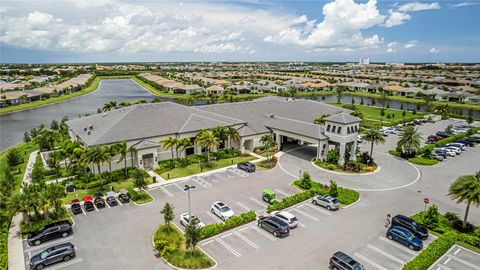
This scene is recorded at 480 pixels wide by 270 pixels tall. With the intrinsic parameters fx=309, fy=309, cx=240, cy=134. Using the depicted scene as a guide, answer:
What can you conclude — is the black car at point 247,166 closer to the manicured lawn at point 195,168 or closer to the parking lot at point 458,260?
the manicured lawn at point 195,168

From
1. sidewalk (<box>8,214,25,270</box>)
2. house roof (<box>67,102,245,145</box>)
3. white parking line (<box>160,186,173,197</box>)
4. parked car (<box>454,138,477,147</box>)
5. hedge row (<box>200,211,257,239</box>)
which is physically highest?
house roof (<box>67,102,245,145</box>)

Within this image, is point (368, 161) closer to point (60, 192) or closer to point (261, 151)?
point (261, 151)

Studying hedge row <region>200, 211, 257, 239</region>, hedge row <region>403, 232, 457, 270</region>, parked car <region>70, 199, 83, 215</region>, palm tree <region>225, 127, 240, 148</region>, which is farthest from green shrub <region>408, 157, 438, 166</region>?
parked car <region>70, 199, 83, 215</region>

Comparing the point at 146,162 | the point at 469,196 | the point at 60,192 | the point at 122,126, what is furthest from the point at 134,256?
the point at 469,196

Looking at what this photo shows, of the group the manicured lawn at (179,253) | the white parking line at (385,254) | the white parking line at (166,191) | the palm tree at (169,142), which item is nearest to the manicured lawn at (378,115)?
the palm tree at (169,142)

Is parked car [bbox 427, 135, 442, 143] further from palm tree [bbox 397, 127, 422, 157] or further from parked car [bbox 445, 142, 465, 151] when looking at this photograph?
palm tree [bbox 397, 127, 422, 157]

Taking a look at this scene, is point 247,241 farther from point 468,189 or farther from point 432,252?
point 468,189
